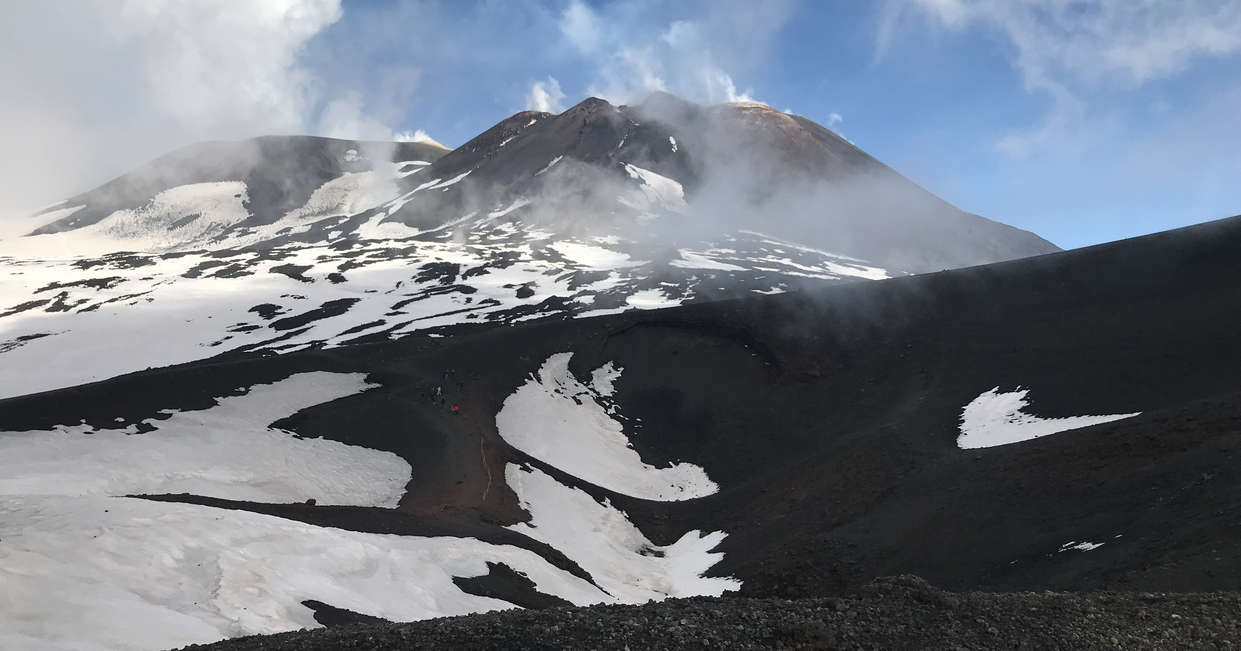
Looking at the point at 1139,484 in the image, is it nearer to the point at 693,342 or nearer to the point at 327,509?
the point at 327,509

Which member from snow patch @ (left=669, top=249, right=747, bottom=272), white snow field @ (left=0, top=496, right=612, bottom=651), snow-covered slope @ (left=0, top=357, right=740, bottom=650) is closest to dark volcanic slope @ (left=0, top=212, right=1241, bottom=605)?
snow-covered slope @ (left=0, top=357, right=740, bottom=650)

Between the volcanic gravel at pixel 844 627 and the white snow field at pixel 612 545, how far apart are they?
55.5ft

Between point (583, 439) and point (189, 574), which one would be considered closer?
point (189, 574)

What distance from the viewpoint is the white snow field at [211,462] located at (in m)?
31.1

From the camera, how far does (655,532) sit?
4119 centimetres

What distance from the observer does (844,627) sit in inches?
550

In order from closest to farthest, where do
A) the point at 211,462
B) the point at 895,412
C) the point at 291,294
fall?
the point at 211,462
the point at 895,412
the point at 291,294

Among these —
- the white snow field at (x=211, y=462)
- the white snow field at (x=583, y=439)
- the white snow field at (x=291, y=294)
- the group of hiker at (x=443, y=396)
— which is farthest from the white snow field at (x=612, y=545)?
the white snow field at (x=291, y=294)

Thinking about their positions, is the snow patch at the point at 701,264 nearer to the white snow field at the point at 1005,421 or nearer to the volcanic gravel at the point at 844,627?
the white snow field at the point at 1005,421

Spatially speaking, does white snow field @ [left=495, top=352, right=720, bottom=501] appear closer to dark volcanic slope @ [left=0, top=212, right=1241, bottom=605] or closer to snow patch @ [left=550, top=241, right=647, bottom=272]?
dark volcanic slope @ [left=0, top=212, right=1241, bottom=605]

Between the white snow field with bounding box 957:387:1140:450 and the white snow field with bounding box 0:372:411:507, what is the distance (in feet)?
94.8

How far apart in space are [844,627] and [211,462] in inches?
1236

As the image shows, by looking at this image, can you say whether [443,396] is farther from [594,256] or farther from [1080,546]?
[594,256]

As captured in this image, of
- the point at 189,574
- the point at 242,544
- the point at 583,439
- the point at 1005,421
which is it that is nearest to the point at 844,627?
the point at 189,574
